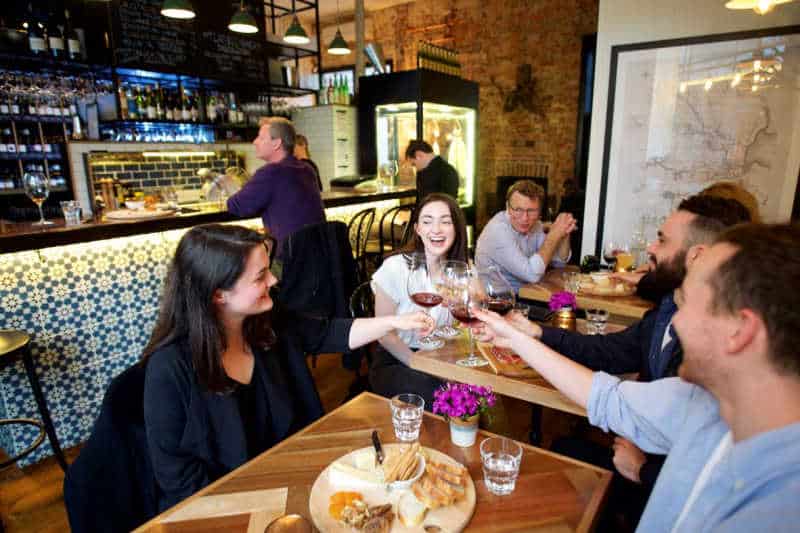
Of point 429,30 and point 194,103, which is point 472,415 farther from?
point 429,30

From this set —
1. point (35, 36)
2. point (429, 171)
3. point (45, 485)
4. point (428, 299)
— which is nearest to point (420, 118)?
point (429, 171)

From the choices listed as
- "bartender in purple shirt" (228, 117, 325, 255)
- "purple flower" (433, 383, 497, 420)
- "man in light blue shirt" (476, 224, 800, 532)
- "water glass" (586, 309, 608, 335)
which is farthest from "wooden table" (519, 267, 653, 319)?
"bartender in purple shirt" (228, 117, 325, 255)

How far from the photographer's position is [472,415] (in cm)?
128

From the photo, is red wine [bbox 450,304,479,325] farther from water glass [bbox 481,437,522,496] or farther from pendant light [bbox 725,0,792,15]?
pendant light [bbox 725,0,792,15]

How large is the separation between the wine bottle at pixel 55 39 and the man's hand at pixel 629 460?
5826 mm

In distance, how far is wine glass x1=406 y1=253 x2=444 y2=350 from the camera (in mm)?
1807

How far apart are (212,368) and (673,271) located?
1581 millimetres

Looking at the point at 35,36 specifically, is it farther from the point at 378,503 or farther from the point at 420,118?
the point at 378,503

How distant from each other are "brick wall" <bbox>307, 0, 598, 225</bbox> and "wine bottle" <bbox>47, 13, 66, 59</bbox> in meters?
5.44

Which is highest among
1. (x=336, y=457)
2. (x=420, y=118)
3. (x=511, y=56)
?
(x=511, y=56)

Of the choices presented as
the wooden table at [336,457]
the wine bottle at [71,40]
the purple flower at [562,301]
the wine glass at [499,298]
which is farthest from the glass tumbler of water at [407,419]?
the wine bottle at [71,40]

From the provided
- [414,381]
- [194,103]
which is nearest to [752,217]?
[414,381]

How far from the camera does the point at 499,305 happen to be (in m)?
1.69

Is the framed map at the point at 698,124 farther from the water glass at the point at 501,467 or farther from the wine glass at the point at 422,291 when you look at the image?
the water glass at the point at 501,467
